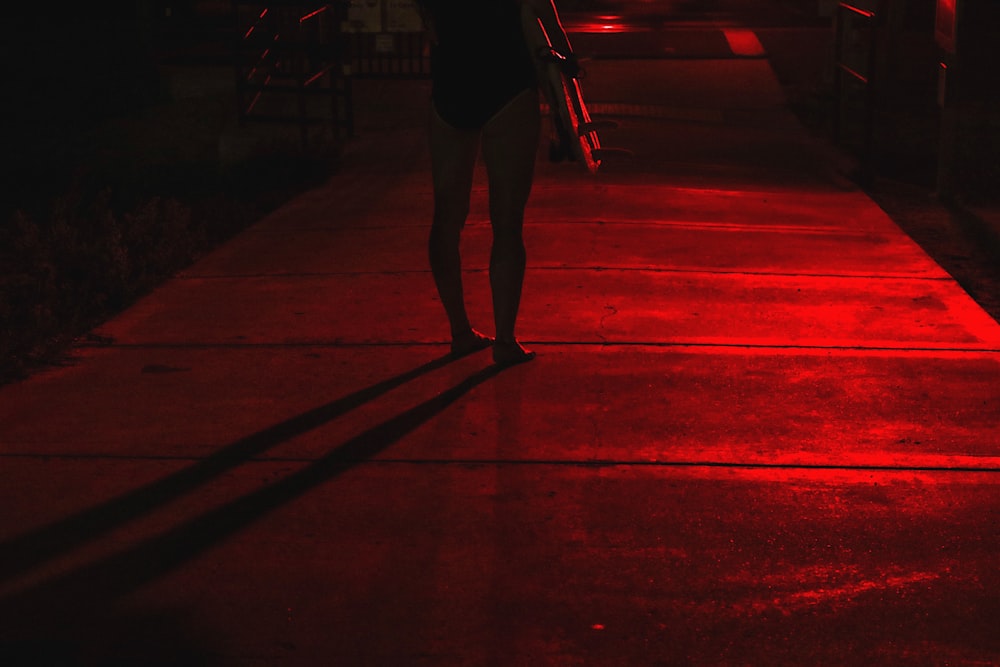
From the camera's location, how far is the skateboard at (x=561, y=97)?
5.65 meters

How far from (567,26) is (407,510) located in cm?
1756

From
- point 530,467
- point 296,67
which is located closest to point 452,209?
point 530,467

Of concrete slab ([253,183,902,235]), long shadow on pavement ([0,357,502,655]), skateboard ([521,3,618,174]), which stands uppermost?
skateboard ([521,3,618,174])

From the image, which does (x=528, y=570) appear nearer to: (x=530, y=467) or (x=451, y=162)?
(x=530, y=467)

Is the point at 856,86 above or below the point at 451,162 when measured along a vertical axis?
below

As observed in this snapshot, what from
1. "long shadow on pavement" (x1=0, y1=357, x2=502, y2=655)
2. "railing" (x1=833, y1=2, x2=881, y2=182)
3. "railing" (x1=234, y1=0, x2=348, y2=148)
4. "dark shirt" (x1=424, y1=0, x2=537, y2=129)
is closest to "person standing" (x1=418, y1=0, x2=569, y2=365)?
"dark shirt" (x1=424, y1=0, x2=537, y2=129)

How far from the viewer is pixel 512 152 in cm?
580

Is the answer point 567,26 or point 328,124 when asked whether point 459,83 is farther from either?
point 567,26

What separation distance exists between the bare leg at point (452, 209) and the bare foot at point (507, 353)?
0.71ft

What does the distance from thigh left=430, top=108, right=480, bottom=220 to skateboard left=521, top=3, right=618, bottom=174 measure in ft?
1.15

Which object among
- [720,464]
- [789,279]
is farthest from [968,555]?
[789,279]

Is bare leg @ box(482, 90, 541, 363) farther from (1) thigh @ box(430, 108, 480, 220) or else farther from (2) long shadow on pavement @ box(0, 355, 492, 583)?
(2) long shadow on pavement @ box(0, 355, 492, 583)

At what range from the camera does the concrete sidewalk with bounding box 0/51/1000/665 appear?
3795 mm

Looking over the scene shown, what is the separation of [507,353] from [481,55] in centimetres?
121
